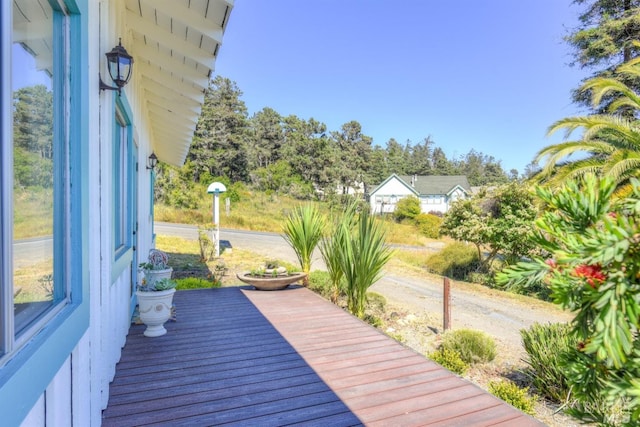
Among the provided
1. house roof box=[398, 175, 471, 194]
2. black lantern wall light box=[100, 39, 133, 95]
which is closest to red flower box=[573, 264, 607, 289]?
black lantern wall light box=[100, 39, 133, 95]

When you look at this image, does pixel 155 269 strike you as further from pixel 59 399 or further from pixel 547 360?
pixel 547 360

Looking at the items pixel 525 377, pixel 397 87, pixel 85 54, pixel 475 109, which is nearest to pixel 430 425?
pixel 525 377

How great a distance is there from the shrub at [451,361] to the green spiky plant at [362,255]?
1245 millimetres

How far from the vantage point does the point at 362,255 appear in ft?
15.7

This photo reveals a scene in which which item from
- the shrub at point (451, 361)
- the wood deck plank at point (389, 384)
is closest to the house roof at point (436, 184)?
the shrub at point (451, 361)

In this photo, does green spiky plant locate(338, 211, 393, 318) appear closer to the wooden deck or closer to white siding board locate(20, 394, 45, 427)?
the wooden deck

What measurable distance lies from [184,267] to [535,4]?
1367 cm

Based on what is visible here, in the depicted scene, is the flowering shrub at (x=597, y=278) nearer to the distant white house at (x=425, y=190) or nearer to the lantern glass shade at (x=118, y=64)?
the lantern glass shade at (x=118, y=64)

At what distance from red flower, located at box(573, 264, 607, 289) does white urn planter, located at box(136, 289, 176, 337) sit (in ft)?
12.1

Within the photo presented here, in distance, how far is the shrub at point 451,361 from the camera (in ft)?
12.7

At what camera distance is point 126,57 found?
2.30m

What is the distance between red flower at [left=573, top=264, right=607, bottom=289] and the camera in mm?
862

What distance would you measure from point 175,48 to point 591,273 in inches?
136

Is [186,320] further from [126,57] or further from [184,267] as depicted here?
[184,267]
